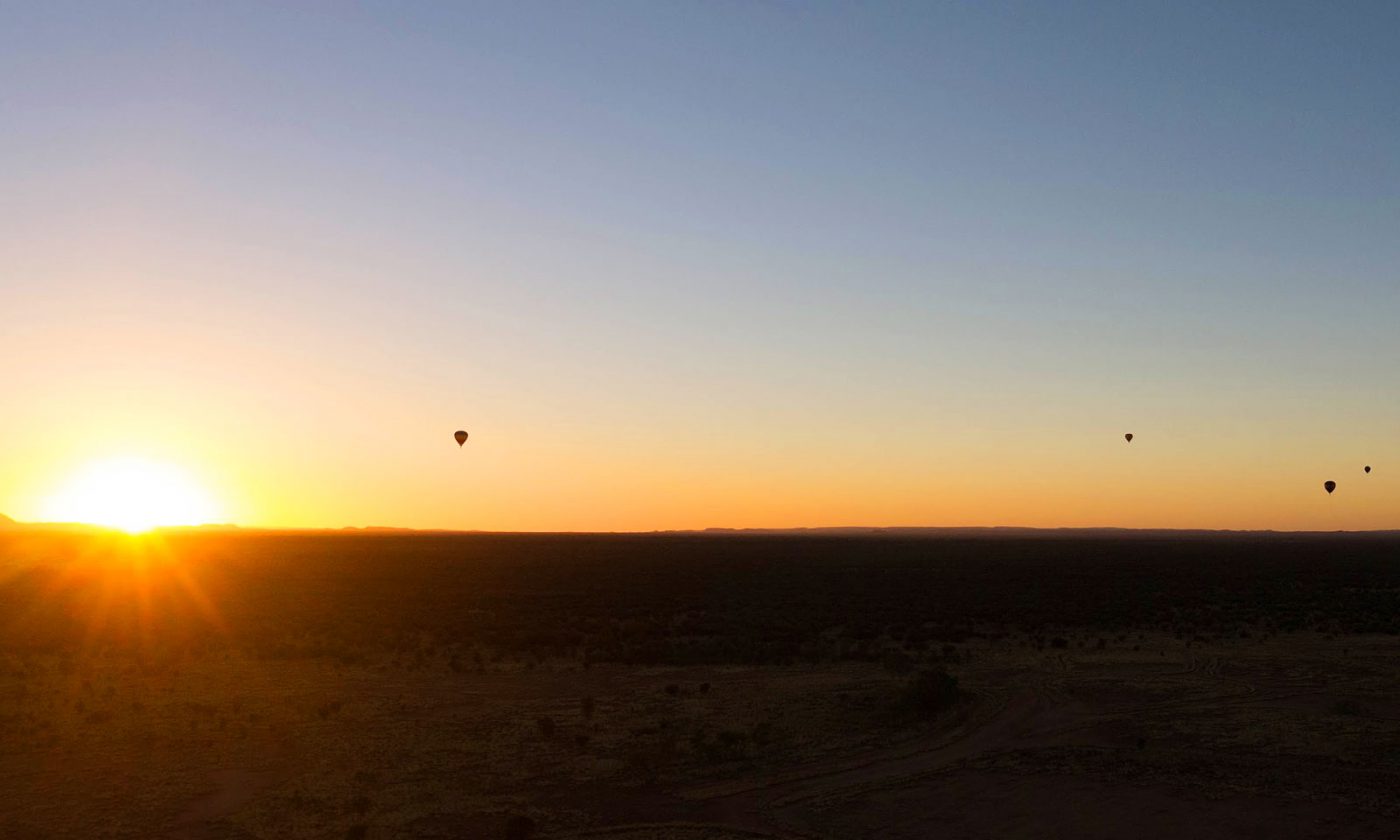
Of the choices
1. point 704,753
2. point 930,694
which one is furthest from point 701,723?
point 930,694

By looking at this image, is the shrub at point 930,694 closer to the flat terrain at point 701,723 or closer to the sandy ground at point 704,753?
the flat terrain at point 701,723


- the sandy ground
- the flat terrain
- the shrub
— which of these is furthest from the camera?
the shrub

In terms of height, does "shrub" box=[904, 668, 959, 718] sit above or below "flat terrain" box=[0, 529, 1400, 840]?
above

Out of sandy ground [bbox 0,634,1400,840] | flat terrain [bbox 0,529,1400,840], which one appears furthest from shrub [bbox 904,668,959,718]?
sandy ground [bbox 0,634,1400,840]

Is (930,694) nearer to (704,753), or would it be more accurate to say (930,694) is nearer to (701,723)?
(701,723)

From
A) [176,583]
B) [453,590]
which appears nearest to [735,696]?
[453,590]

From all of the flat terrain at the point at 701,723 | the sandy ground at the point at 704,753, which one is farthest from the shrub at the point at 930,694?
the sandy ground at the point at 704,753

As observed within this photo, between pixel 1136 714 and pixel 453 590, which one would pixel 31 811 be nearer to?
pixel 1136 714

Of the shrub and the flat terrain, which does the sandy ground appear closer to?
the flat terrain
